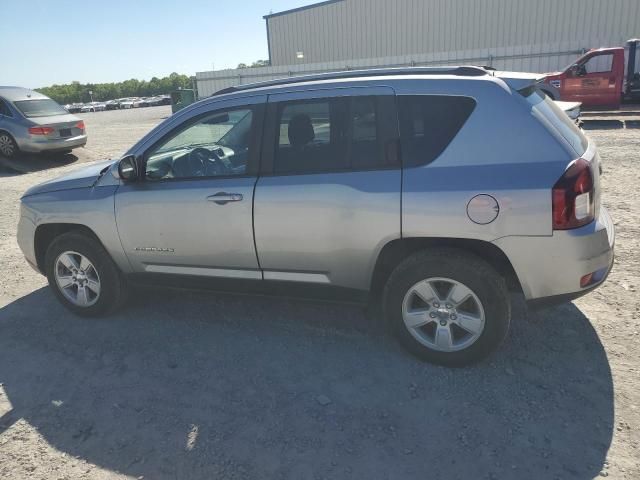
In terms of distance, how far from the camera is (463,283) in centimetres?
312

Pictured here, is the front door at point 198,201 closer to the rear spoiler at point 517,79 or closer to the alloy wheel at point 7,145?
the rear spoiler at point 517,79

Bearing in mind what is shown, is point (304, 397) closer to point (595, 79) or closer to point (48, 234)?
point (48, 234)

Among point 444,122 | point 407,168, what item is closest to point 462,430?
point 407,168

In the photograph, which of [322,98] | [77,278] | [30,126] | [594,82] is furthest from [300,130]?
[594,82]

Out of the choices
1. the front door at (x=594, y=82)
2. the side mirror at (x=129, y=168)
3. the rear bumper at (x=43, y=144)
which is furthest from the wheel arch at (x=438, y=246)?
the front door at (x=594, y=82)

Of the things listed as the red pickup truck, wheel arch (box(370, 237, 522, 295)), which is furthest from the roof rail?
the red pickup truck

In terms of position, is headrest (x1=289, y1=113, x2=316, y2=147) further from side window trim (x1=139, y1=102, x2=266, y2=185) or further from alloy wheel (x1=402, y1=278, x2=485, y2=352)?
alloy wheel (x1=402, y1=278, x2=485, y2=352)

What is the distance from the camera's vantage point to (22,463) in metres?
2.72

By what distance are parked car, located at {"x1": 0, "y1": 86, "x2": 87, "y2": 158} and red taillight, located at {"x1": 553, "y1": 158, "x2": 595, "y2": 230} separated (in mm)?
13221

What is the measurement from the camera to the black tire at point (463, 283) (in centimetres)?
307

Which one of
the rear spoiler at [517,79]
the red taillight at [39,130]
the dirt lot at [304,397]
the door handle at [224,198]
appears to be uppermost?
the rear spoiler at [517,79]

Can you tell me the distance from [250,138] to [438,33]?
90.6ft

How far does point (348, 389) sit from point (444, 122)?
5.86 feet

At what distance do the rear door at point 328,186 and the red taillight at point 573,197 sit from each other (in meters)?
0.91
